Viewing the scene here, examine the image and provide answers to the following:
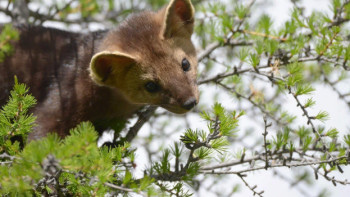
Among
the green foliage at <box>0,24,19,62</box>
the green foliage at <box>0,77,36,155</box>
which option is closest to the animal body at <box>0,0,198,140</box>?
the green foliage at <box>0,77,36,155</box>

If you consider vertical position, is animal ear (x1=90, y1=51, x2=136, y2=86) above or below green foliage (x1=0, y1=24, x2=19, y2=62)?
above

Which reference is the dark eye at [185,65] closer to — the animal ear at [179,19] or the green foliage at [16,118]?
the animal ear at [179,19]

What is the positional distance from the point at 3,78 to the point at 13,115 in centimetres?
174

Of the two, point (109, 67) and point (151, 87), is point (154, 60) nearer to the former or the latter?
point (151, 87)

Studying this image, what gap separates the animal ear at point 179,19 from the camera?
13.7 ft

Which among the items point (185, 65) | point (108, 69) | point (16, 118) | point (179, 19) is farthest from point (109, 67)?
point (16, 118)

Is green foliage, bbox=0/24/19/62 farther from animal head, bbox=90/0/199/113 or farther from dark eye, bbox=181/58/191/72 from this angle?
dark eye, bbox=181/58/191/72

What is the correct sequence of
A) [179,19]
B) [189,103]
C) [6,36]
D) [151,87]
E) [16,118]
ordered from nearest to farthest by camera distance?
[6,36] → [16,118] → [189,103] → [151,87] → [179,19]

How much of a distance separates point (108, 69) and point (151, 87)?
1.45 ft

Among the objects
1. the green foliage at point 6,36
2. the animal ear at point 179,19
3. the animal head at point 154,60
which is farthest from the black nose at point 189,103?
the green foliage at point 6,36

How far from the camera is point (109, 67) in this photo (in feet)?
13.3

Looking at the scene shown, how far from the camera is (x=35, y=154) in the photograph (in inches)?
84.3

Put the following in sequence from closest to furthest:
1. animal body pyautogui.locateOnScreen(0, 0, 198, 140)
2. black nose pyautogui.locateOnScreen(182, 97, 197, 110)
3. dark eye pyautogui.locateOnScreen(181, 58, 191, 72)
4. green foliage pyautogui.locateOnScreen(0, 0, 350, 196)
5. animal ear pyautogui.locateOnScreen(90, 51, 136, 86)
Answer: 1. green foliage pyautogui.locateOnScreen(0, 0, 350, 196)
2. black nose pyautogui.locateOnScreen(182, 97, 197, 110)
3. animal ear pyautogui.locateOnScreen(90, 51, 136, 86)
4. animal body pyautogui.locateOnScreen(0, 0, 198, 140)
5. dark eye pyautogui.locateOnScreen(181, 58, 191, 72)

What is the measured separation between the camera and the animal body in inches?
156
